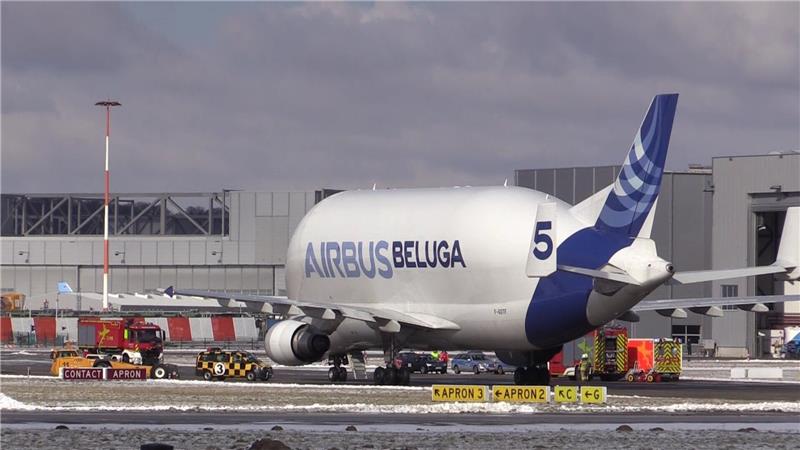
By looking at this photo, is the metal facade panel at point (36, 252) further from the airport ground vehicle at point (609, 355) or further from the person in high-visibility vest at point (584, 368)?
the person in high-visibility vest at point (584, 368)

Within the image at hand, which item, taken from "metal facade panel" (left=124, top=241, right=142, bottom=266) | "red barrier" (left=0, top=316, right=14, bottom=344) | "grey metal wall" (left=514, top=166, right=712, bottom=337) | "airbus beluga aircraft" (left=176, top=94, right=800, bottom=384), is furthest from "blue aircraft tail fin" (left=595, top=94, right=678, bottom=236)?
"metal facade panel" (left=124, top=241, right=142, bottom=266)

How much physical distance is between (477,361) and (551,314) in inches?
1210

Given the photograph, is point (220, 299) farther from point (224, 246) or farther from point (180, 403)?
point (224, 246)

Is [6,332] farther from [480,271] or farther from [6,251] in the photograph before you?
[480,271]

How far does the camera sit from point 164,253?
15175cm

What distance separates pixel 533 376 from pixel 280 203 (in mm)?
89217

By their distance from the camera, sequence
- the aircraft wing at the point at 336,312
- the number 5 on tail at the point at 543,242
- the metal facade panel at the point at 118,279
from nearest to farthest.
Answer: the number 5 on tail at the point at 543,242 → the aircraft wing at the point at 336,312 → the metal facade panel at the point at 118,279

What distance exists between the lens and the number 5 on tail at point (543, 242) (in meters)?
50.8

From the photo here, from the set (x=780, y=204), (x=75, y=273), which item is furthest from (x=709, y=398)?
(x=75, y=273)

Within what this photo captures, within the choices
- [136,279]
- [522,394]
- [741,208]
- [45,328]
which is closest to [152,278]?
[136,279]

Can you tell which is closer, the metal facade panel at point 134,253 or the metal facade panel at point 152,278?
the metal facade panel at point 152,278

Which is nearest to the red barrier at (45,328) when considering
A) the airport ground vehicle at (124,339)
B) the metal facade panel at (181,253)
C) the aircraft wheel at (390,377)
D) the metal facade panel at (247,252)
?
the metal facade panel at (181,253)

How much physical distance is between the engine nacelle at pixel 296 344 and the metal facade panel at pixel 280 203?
84707mm

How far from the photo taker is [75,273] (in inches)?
6088
